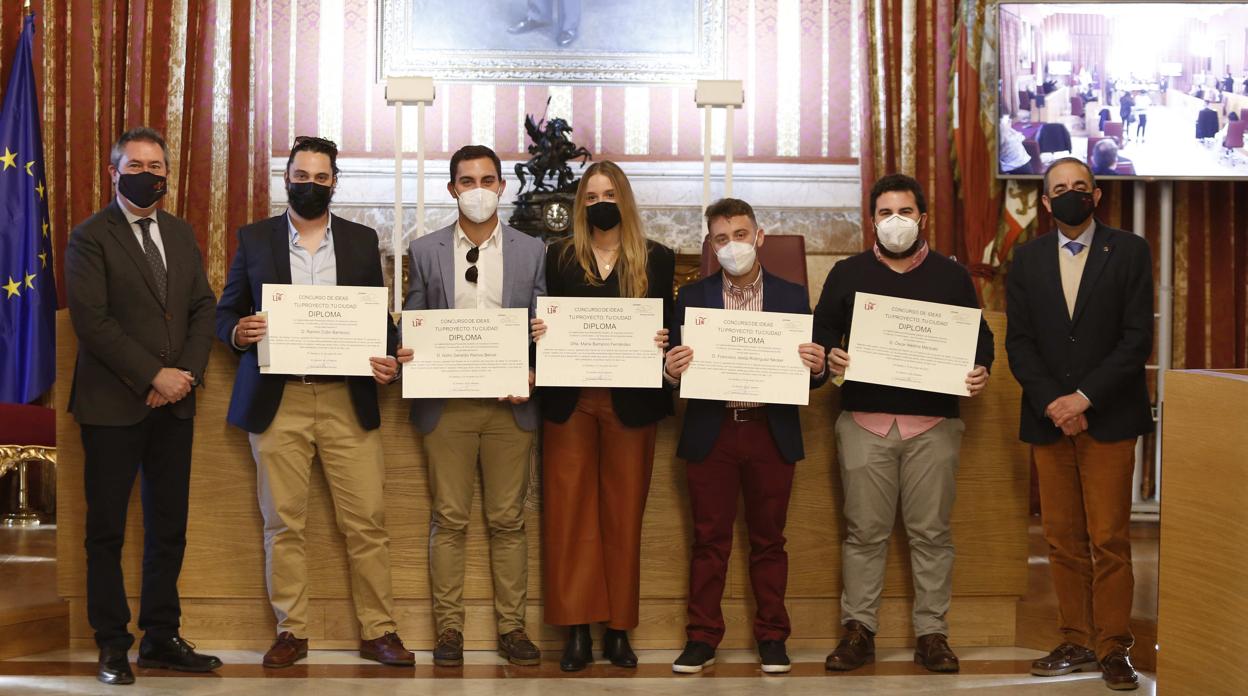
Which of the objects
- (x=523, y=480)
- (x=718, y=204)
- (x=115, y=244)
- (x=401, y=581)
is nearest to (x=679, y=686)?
(x=523, y=480)

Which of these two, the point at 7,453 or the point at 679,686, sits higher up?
the point at 7,453

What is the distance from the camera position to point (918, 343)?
3729mm

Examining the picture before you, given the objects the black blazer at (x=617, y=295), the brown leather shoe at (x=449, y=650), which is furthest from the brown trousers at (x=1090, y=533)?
the brown leather shoe at (x=449, y=650)

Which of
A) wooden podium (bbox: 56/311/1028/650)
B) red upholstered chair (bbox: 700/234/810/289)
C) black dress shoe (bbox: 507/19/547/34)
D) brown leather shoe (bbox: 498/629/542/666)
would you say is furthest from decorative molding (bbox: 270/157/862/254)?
brown leather shoe (bbox: 498/629/542/666)

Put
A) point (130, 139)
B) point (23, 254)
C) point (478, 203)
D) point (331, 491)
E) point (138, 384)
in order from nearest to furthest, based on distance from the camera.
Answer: point (138, 384), point (130, 139), point (478, 203), point (331, 491), point (23, 254)

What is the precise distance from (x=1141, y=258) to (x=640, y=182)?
11.7 feet

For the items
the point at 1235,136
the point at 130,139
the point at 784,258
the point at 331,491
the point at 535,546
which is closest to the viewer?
the point at 130,139

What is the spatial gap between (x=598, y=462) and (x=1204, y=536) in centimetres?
175

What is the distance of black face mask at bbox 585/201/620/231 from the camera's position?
3719mm

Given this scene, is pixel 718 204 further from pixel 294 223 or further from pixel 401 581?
pixel 401 581

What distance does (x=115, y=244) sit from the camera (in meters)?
3.64

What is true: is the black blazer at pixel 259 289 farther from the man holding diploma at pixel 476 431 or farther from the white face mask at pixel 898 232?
the white face mask at pixel 898 232

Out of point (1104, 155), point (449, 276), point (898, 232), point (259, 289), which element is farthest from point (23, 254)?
point (1104, 155)

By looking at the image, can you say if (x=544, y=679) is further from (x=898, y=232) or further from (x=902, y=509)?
(x=898, y=232)
